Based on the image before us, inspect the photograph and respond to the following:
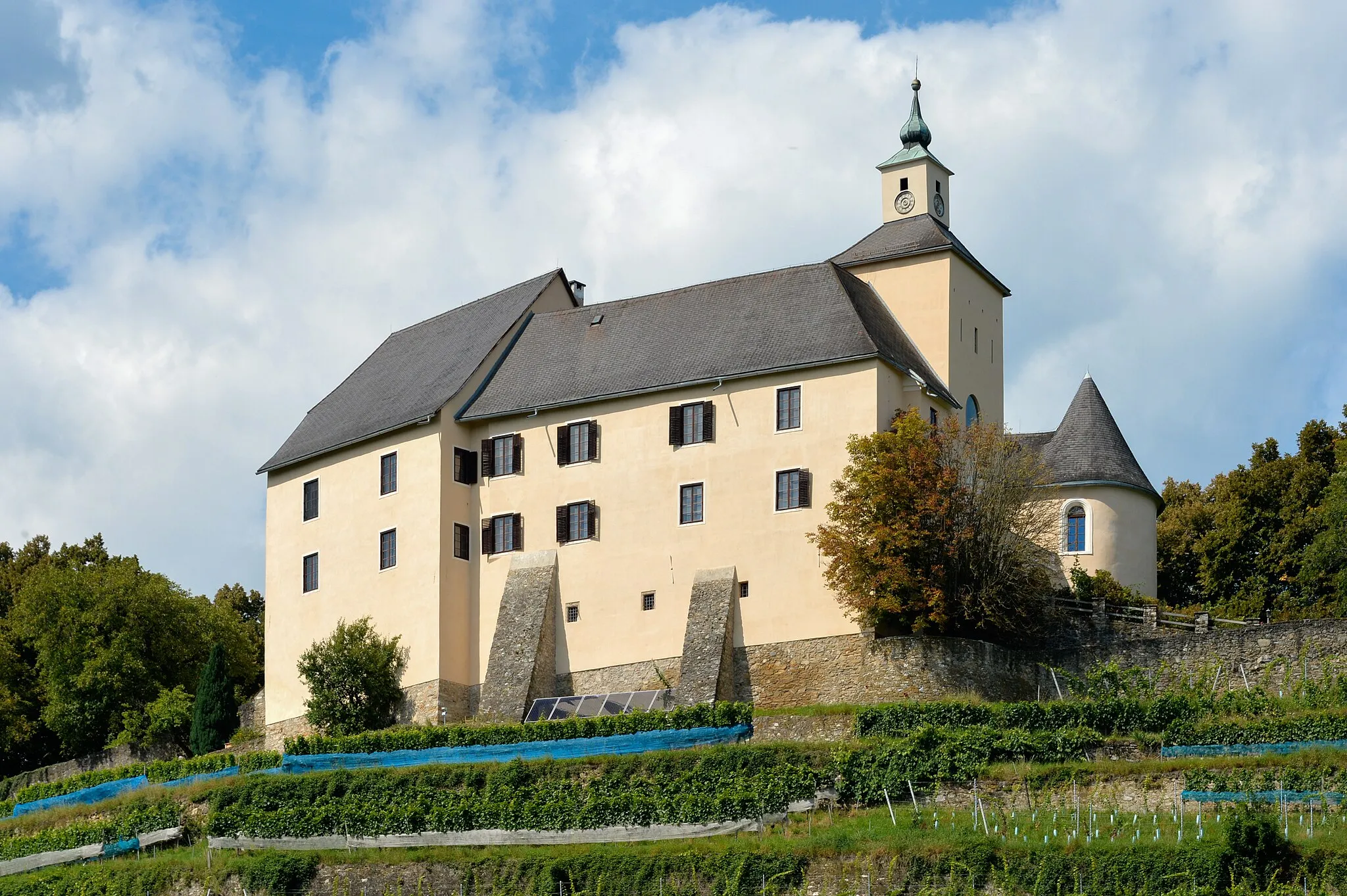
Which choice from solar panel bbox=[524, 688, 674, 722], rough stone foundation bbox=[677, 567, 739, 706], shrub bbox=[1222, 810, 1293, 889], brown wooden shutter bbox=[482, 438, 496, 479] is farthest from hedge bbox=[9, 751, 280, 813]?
shrub bbox=[1222, 810, 1293, 889]

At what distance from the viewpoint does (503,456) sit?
5641 cm

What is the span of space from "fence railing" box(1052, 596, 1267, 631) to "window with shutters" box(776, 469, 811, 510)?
684 centimetres

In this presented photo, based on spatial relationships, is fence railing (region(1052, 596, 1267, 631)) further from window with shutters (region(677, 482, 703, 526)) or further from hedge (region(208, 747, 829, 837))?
hedge (region(208, 747, 829, 837))

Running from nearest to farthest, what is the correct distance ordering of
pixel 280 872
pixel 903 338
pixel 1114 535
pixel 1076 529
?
pixel 280 872 < pixel 903 338 < pixel 1114 535 < pixel 1076 529

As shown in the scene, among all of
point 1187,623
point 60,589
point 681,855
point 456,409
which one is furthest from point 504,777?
point 60,589

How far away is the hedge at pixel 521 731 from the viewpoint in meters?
47.0

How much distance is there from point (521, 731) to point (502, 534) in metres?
8.17

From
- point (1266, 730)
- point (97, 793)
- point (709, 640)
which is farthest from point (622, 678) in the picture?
point (1266, 730)

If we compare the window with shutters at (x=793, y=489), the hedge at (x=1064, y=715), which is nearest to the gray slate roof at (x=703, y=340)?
the window with shutters at (x=793, y=489)

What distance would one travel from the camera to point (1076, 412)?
61.0 m

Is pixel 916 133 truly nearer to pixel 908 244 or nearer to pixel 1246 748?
pixel 908 244

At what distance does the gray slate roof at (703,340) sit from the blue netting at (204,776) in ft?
36.9

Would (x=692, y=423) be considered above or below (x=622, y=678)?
above

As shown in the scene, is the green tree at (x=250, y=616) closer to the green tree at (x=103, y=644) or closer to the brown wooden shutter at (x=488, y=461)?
the green tree at (x=103, y=644)
